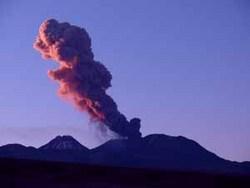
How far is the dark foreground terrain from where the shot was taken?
36969mm

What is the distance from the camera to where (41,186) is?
3534 centimetres

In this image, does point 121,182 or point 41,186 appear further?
point 121,182

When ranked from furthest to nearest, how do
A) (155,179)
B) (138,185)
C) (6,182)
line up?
(155,179), (138,185), (6,182)

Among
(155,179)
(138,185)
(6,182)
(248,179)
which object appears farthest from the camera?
(248,179)

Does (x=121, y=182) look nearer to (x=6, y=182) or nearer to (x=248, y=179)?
(x=6, y=182)

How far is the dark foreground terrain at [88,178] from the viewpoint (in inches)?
1455

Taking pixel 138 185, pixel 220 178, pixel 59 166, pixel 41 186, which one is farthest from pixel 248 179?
pixel 41 186

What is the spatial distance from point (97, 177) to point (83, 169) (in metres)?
5.44

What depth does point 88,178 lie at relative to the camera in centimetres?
4050

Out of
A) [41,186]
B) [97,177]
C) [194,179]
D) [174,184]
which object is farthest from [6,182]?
[194,179]

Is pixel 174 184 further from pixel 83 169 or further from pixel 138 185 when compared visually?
pixel 83 169

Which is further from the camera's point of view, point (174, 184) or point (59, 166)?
point (59, 166)

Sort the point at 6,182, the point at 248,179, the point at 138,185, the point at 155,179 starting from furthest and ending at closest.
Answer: the point at 248,179
the point at 155,179
the point at 138,185
the point at 6,182

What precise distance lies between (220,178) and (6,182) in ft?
57.6
